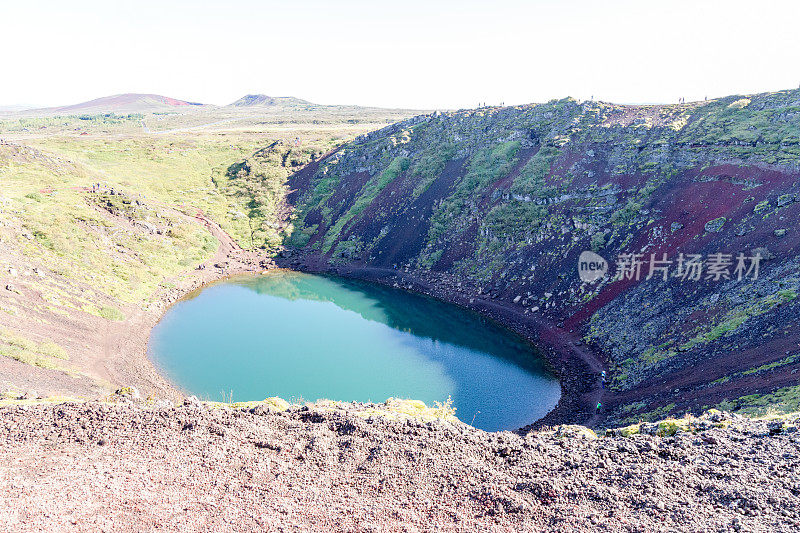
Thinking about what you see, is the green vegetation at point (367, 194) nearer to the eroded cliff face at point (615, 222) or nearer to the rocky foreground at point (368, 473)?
the eroded cliff face at point (615, 222)

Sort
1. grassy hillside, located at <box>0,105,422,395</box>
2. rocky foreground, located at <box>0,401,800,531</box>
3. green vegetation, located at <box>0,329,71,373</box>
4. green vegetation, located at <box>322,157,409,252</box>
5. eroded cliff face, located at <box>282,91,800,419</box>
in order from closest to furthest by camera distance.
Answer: rocky foreground, located at <box>0,401,800,531</box>, eroded cliff face, located at <box>282,91,800,419</box>, green vegetation, located at <box>0,329,71,373</box>, grassy hillside, located at <box>0,105,422,395</box>, green vegetation, located at <box>322,157,409,252</box>

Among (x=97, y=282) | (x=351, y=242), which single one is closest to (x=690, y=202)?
(x=351, y=242)

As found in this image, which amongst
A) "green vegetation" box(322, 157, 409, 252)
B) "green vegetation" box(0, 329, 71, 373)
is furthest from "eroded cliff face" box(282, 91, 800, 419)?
"green vegetation" box(0, 329, 71, 373)

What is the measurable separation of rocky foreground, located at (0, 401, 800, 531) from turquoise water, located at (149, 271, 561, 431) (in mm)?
14332

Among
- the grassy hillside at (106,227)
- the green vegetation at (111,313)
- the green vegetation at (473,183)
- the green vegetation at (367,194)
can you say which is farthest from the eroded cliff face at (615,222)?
the green vegetation at (111,313)

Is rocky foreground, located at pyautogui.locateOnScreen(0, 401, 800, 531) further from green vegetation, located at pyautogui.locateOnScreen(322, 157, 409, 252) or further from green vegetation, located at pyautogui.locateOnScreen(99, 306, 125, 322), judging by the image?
green vegetation, located at pyautogui.locateOnScreen(322, 157, 409, 252)

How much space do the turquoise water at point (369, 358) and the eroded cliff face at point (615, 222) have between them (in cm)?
557

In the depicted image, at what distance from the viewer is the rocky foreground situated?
13.1 m

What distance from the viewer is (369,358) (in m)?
40.3

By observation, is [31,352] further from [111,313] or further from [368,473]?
[368,473]

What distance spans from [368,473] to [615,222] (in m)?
40.9

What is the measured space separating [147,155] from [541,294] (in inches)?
3418

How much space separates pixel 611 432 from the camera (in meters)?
18.9

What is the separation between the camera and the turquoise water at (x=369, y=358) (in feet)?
110
